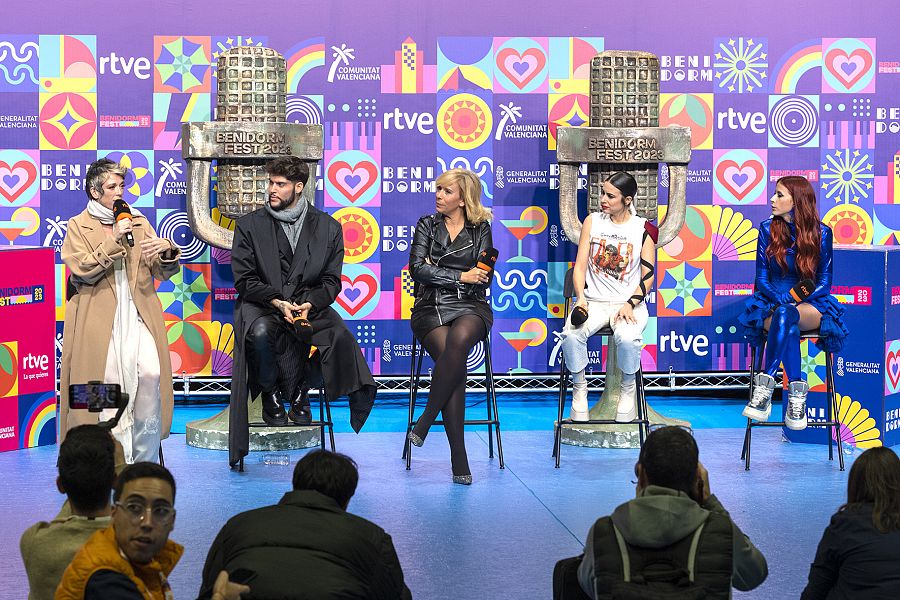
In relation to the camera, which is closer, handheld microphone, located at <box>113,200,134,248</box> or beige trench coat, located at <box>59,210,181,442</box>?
handheld microphone, located at <box>113,200,134,248</box>

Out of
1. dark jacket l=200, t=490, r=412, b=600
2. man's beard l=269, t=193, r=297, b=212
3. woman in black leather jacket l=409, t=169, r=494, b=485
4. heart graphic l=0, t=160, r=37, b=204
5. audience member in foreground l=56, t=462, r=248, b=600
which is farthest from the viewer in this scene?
heart graphic l=0, t=160, r=37, b=204

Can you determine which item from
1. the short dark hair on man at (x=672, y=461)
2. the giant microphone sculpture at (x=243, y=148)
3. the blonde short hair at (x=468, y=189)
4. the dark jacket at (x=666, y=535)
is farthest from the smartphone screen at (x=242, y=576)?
the giant microphone sculpture at (x=243, y=148)

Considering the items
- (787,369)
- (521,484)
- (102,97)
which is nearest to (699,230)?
(787,369)

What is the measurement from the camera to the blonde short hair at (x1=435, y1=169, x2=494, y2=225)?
624 cm

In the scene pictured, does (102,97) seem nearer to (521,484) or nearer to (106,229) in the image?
(106,229)

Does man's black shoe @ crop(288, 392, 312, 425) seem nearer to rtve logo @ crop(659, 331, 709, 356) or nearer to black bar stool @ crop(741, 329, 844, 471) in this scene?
black bar stool @ crop(741, 329, 844, 471)

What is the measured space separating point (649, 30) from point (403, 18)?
1.56 meters

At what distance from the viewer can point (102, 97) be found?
7.80 meters

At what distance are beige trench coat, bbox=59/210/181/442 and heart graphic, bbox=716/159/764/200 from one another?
3.85m

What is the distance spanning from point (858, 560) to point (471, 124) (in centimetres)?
525

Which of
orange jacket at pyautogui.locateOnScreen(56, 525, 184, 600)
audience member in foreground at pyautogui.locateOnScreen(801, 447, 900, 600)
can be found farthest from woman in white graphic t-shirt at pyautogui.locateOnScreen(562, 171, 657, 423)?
orange jacket at pyautogui.locateOnScreen(56, 525, 184, 600)

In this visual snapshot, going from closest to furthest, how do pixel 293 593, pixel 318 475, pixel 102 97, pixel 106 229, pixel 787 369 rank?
pixel 293 593, pixel 318 475, pixel 106 229, pixel 787 369, pixel 102 97

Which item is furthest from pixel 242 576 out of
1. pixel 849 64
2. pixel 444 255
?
pixel 849 64

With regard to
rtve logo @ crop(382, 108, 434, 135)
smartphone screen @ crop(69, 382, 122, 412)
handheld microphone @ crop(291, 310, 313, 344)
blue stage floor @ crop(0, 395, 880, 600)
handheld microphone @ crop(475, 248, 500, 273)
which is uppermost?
rtve logo @ crop(382, 108, 434, 135)
